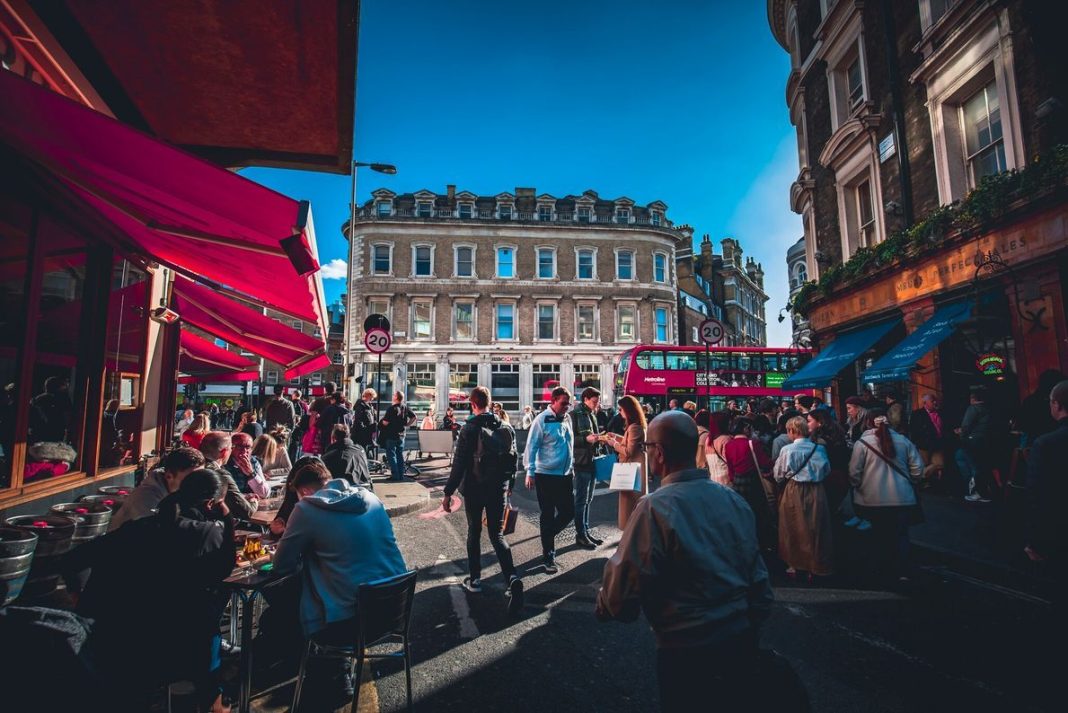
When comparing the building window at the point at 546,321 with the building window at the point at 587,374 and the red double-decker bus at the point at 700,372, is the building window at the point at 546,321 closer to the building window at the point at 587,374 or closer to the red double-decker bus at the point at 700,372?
the building window at the point at 587,374

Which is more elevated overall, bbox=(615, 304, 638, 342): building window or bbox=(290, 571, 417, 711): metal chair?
bbox=(615, 304, 638, 342): building window

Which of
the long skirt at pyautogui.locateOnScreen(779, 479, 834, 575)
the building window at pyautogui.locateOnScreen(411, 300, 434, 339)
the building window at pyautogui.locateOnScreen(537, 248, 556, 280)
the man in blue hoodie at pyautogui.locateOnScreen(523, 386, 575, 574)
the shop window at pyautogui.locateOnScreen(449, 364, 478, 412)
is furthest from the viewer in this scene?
the building window at pyautogui.locateOnScreen(537, 248, 556, 280)

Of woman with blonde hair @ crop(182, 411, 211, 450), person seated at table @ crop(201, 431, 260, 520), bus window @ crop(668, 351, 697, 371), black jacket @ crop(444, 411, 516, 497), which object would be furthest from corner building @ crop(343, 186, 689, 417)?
person seated at table @ crop(201, 431, 260, 520)

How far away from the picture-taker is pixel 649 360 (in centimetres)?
2283

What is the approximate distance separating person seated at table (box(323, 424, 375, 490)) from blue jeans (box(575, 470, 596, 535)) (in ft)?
8.36

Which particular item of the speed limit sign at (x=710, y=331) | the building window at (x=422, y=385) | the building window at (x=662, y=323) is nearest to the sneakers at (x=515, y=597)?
the speed limit sign at (x=710, y=331)

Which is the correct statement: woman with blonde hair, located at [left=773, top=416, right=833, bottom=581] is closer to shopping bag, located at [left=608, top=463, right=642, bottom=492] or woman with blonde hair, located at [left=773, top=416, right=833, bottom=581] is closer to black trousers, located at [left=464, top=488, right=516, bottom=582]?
shopping bag, located at [left=608, top=463, right=642, bottom=492]

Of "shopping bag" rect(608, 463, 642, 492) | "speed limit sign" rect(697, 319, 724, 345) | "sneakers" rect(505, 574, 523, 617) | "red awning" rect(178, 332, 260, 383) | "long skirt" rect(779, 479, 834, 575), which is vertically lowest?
"sneakers" rect(505, 574, 523, 617)

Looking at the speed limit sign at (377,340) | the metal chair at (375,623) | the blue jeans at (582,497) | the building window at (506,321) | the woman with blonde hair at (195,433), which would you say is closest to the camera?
the metal chair at (375,623)

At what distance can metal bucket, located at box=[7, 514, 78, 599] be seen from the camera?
2826mm

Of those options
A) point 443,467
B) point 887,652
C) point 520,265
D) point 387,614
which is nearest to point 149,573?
point 387,614

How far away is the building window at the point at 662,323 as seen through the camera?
33.2 meters

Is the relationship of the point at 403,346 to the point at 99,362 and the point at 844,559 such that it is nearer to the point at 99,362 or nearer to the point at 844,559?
the point at 99,362

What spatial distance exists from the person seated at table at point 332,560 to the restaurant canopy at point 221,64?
3.55m
